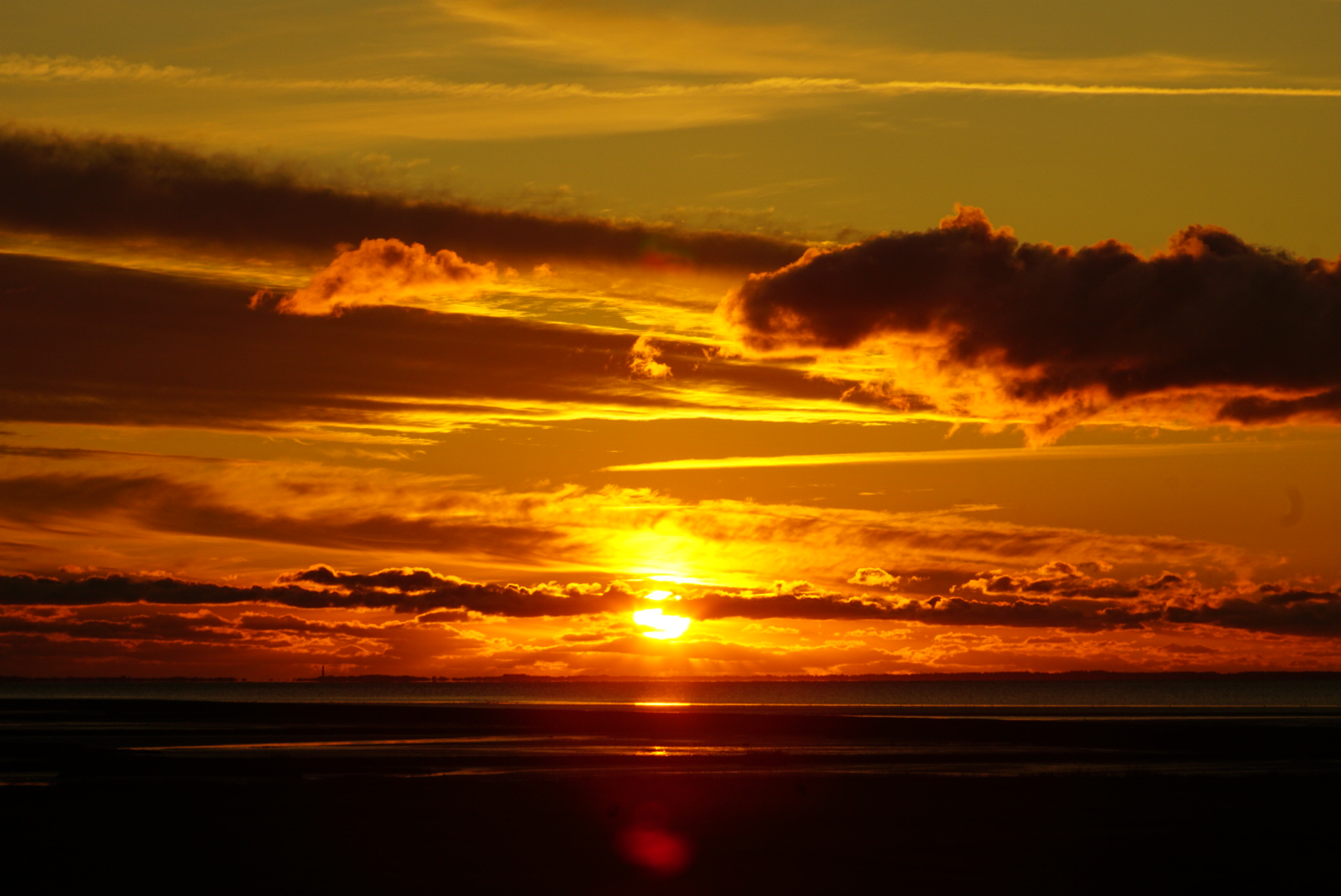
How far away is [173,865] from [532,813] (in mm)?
12500

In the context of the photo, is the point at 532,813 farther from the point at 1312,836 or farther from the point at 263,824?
the point at 1312,836

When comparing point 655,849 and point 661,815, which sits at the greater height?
point 661,815

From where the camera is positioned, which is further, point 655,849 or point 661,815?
point 661,815

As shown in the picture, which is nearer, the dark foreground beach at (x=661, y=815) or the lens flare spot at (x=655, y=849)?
the dark foreground beach at (x=661, y=815)

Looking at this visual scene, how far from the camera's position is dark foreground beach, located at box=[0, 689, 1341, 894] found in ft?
105

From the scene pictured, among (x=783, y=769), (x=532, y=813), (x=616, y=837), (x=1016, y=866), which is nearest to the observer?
(x=1016, y=866)

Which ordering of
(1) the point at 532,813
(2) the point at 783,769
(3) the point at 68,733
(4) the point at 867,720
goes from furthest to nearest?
(4) the point at 867,720, (3) the point at 68,733, (2) the point at 783,769, (1) the point at 532,813

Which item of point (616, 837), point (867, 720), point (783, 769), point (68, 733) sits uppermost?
point (867, 720)

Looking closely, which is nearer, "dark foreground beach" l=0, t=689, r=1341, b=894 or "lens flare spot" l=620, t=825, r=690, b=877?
"dark foreground beach" l=0, t=689, r=1341, b=894

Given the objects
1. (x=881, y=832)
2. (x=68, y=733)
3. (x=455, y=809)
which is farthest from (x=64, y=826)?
(x=68, y=733)

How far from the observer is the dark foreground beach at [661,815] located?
3197 cm

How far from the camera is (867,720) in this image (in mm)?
120000

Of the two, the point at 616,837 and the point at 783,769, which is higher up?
the point at 783,769

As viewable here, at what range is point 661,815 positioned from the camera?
140ft
